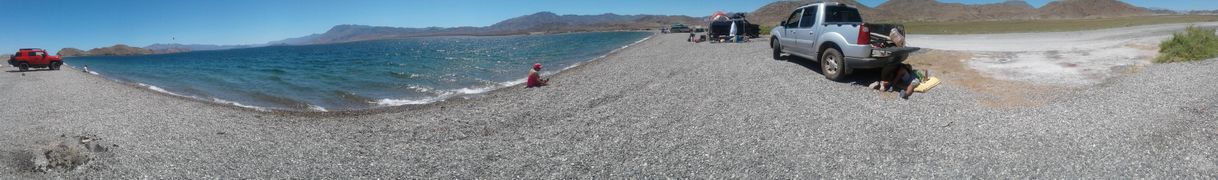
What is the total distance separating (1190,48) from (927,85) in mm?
7512

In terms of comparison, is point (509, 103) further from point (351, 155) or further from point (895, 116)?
point (895, 116)

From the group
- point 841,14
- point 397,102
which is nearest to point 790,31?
point 841,14

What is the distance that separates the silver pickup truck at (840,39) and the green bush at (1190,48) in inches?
262

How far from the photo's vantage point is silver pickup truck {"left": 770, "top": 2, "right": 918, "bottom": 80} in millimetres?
10719

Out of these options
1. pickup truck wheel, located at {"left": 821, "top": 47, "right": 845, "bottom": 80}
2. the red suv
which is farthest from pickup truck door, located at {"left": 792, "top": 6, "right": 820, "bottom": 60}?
the red suv

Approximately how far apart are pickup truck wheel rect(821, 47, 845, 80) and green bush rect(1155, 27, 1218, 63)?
7.47 meters

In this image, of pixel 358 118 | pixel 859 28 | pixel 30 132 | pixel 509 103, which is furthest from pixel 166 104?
pixel 859 28

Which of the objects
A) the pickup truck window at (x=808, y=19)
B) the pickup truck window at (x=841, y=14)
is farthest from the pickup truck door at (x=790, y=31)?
the pickup truck window at (x=841, y=14)

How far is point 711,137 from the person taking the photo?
8.10m

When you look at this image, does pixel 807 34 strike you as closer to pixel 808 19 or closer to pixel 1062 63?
pixel 808 19

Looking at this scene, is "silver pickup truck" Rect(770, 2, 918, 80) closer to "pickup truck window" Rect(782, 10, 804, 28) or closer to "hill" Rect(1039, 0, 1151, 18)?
"pickup truck window" Rect(782, 10, 804, 28)

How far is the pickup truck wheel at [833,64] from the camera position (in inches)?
459

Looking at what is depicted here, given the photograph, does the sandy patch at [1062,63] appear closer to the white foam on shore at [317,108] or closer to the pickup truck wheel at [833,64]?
the pickup truck wheel at [833,64]

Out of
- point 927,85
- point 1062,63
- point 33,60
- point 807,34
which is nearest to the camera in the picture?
point 927,85
